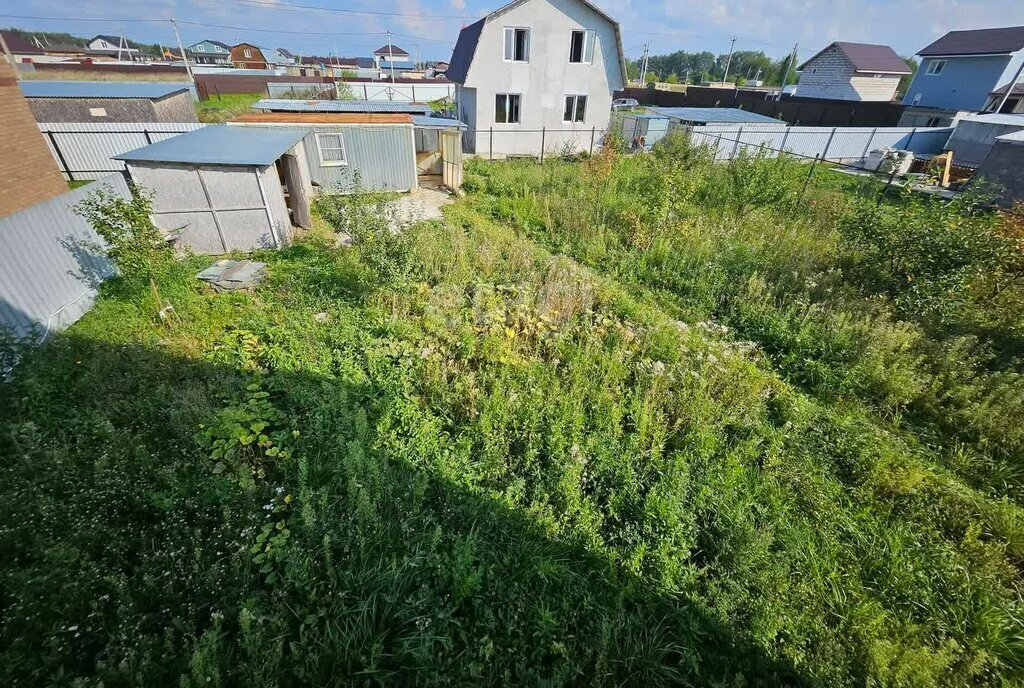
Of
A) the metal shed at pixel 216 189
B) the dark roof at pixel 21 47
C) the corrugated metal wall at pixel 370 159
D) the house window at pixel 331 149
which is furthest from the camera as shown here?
the dark roof at pixel 21 47

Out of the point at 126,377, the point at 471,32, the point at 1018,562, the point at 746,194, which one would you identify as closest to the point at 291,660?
the point at 126,377

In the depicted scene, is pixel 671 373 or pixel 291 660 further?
pixel 671 373

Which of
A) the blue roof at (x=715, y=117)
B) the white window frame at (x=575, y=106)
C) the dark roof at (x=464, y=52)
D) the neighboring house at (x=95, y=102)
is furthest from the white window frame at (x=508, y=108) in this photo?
the neighboring house at (x=95, y=102)

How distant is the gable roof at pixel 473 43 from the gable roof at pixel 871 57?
22432 millimetres

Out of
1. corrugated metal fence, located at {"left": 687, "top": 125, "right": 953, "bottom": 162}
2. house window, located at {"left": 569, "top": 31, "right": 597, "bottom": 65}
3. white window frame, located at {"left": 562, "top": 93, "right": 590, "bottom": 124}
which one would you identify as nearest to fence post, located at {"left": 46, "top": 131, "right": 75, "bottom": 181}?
white window frame, located at {"left": 562, "top": 93, "right": 590, "bottom": 124}

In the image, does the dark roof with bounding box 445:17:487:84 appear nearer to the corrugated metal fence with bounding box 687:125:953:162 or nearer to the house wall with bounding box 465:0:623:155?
the house wall with bounding box 465:0:623:155

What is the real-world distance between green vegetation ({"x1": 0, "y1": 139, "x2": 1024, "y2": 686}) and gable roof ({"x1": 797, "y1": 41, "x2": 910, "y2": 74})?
1244 inches

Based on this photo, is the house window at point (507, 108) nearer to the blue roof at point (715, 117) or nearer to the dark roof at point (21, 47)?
the blue roof at point (715, 117)

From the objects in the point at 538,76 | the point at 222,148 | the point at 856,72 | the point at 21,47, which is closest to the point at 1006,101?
the point at 856,72

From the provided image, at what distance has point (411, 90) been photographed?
112 feet

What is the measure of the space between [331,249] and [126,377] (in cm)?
435

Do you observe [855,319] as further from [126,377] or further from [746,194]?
[126,377]

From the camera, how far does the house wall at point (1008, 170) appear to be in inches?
474

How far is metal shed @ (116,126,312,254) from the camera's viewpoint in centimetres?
723
